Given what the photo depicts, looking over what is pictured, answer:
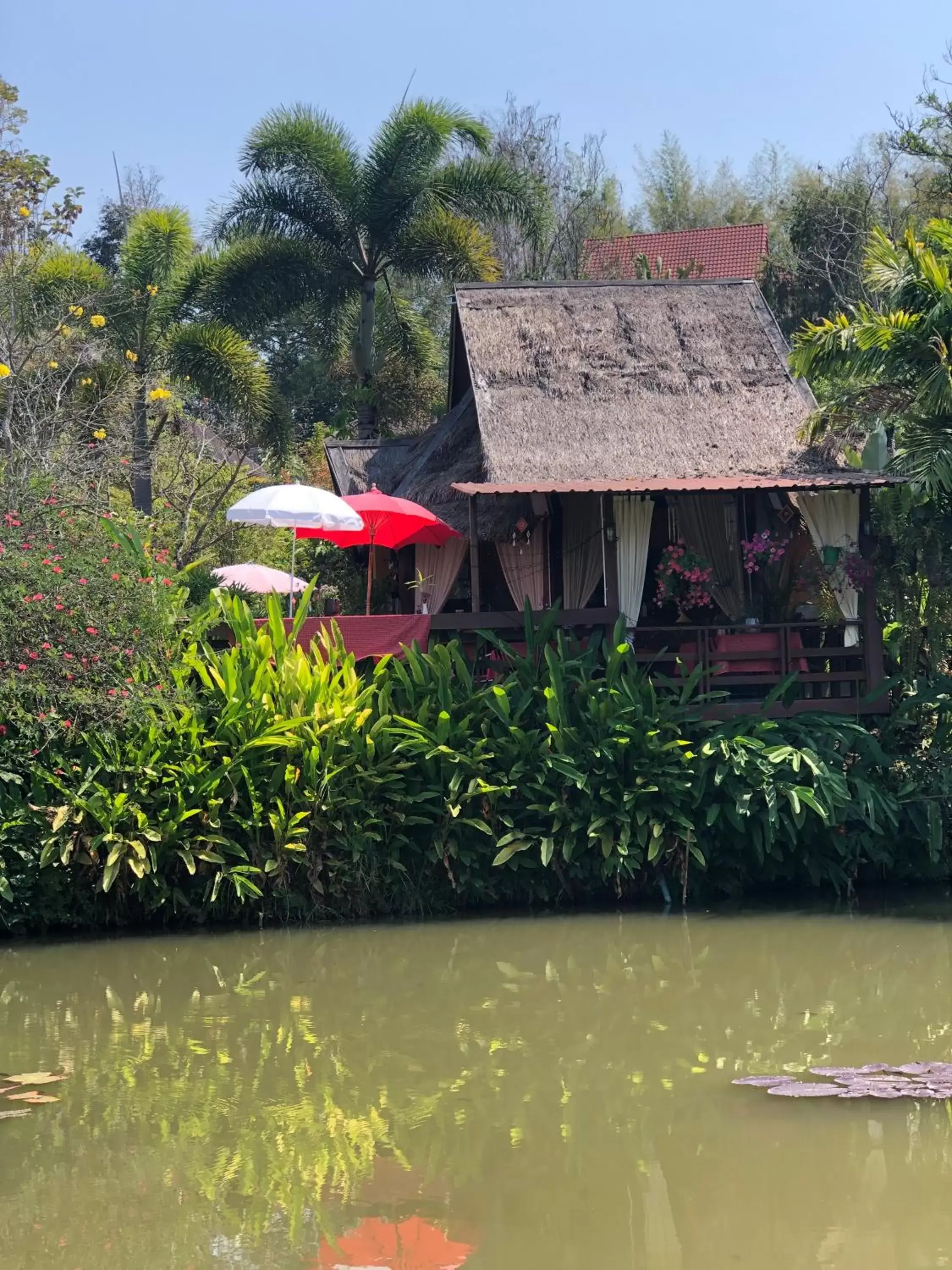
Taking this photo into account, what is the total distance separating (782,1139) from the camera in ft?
22.1

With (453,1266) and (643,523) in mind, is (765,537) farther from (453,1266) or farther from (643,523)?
(453,1266)

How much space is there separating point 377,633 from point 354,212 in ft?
36.5

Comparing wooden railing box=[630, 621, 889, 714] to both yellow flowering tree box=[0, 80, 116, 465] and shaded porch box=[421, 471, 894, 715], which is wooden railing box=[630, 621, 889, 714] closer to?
shaded porch box=[421, 471, 894, 715]

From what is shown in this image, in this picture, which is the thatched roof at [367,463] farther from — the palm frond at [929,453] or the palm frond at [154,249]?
the palm frond at [929,453]

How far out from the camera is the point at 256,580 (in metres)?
16.3

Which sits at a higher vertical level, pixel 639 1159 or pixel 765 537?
pixel 765 537

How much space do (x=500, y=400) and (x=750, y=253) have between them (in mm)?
21623

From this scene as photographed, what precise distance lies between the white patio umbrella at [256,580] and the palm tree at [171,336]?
4.59 metres

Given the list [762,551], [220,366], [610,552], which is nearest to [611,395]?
[610,552]

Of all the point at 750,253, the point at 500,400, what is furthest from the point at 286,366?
the point at 500,400

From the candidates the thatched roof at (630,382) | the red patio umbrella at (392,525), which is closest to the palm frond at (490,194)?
the thatched roof at (630,382)

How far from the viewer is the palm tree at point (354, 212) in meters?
21.3

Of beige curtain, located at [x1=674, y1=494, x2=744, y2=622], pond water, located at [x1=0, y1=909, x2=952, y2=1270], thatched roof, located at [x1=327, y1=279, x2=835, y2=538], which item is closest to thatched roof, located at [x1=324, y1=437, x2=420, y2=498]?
thatched roof, located at [x1=327, y1=279, x2=835, y2=538]

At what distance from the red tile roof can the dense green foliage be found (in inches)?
882
